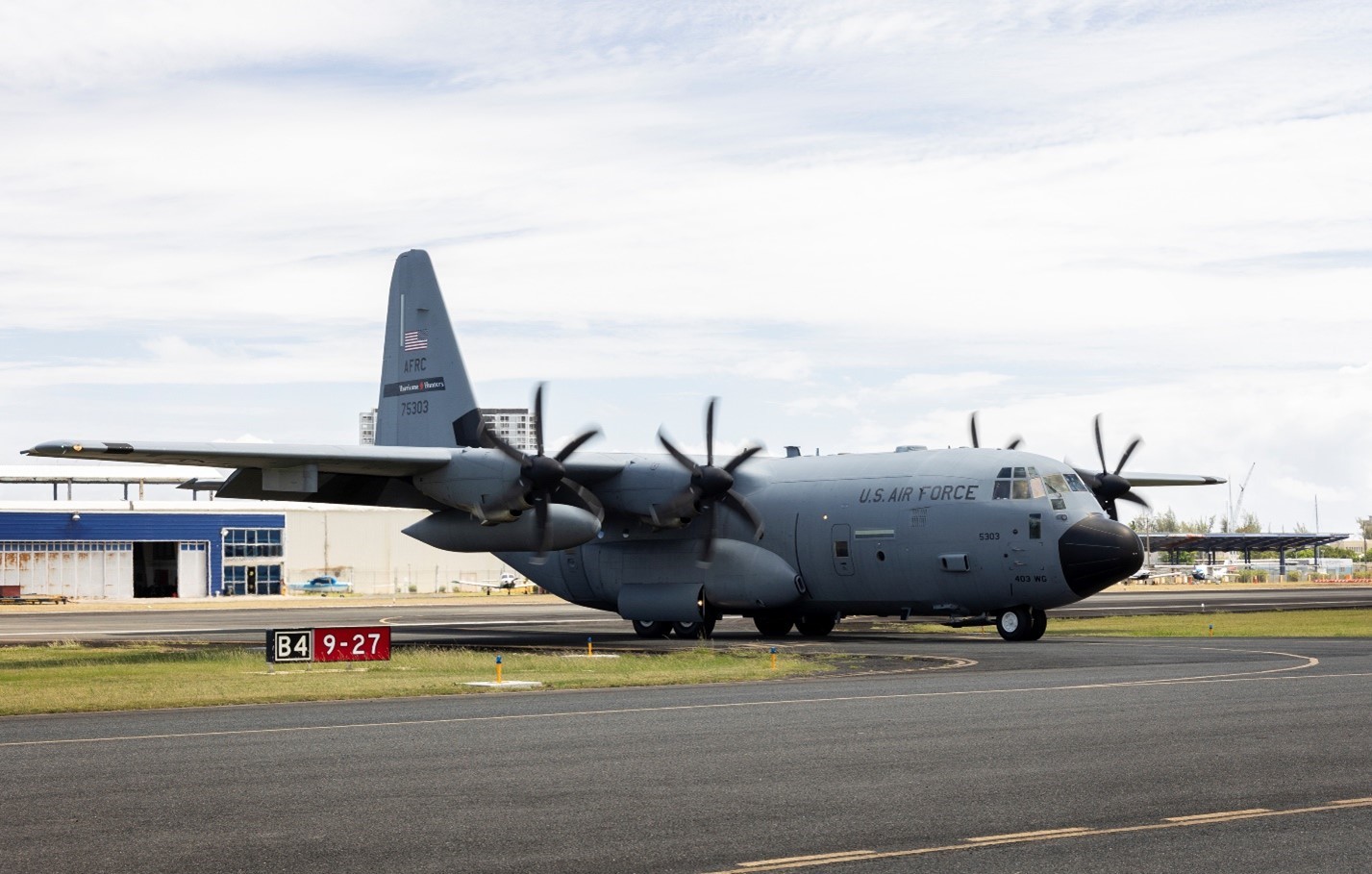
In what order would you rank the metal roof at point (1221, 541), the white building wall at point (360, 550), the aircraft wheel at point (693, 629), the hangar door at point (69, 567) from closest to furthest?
the aircraft wheel at point (693, 629)
the hangar door at point (69, 567)
the white building wall at point (360, 550)
the metal roof at point (1221, 541)

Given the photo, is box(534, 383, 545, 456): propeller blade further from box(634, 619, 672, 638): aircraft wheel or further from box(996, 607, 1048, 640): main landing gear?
box(996, 607, 1048, 640): main landing gear

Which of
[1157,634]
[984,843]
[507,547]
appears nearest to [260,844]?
[984,843]

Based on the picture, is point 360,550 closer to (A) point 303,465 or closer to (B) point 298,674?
(A) point 303,465

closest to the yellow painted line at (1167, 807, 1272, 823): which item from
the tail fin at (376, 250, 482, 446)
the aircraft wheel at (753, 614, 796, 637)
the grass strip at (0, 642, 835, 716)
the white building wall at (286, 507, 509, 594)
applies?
the grass strip at (0, 642, 835, 716)

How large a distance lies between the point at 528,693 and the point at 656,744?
8.32 metres

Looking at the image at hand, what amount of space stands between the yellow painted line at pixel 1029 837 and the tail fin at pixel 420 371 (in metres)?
33.5

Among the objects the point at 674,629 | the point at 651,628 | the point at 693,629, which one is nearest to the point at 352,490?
the point at 651,628

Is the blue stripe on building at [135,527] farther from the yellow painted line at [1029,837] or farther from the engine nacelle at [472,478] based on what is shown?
the yellow painted line at [1029,837]

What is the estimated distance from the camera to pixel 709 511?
4141 centimetres

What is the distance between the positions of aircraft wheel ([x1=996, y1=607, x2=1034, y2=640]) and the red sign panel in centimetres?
1630

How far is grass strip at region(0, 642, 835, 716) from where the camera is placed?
24.5 m

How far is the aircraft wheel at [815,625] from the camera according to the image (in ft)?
141

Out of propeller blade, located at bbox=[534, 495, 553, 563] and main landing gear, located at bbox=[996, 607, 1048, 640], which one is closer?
main landing gear, located at bbox=[996, 607, 1048, 640]

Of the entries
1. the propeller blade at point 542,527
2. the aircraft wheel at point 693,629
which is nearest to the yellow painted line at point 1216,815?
the propeller blade at point 542,527
